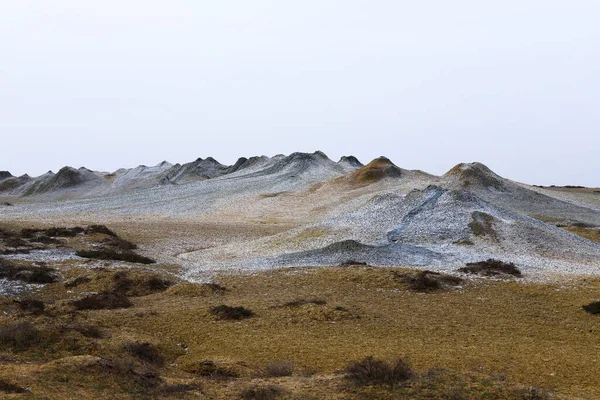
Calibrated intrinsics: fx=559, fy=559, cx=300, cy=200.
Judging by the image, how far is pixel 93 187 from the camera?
141875 millimetres

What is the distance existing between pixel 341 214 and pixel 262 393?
152 ft

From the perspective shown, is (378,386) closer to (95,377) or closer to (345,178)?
(95,377)

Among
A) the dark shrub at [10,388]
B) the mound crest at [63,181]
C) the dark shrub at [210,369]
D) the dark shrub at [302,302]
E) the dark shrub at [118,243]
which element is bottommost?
the dark shrub at [210,369]

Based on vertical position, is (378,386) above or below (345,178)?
below

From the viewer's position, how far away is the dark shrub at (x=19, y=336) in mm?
19531

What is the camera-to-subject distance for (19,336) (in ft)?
64.9

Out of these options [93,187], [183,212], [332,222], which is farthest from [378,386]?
[93,187]

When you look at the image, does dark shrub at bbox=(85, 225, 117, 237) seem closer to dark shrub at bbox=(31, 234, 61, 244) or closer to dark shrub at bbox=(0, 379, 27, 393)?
dark shrub at bbox=(31, 234, 61, 244)

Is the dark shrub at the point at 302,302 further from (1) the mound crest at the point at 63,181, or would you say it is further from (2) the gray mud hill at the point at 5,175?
(2) the gray mud hill at the point at 5,175

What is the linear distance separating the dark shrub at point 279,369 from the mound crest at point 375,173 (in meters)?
86.9

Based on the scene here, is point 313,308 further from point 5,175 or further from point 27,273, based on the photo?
point 5,175

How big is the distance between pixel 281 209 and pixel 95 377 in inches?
2789

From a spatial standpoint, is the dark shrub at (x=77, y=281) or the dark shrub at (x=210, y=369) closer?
the dark shrub at (x=210, y=369)

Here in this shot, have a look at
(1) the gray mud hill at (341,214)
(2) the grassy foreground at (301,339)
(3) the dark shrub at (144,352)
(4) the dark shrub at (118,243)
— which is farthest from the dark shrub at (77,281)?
(3) the dark shrub at (144,352)
